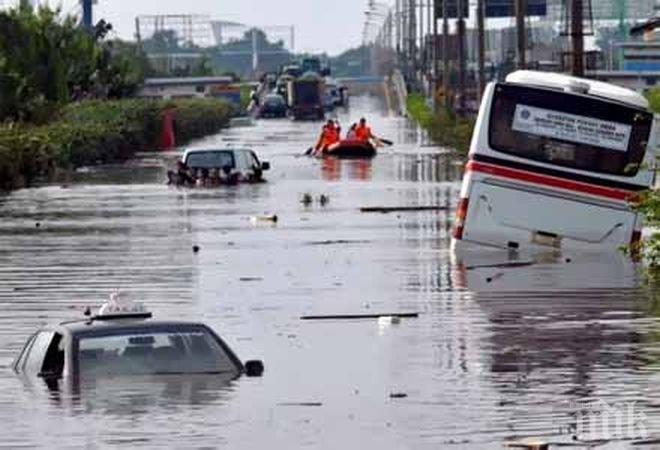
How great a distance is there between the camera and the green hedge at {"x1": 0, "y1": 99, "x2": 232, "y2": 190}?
55.9 meters

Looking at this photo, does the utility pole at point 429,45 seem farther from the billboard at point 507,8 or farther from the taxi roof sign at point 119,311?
the taxi roof sign at point 119,311

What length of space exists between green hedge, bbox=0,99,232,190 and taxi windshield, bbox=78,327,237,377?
35.0m

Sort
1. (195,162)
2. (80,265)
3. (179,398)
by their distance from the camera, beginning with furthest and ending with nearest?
(195,162), (80,265), (179,398)

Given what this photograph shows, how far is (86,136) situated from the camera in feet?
231

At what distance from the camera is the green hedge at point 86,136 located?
5591 centimetres

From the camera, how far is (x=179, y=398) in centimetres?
1714

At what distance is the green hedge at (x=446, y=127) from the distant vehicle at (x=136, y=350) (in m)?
44.1

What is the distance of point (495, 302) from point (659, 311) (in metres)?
2.13

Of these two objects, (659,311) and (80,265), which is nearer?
(659,311)

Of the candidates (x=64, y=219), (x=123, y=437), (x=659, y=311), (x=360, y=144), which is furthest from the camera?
(x=360, y=144)

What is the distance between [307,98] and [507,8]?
1891 cm

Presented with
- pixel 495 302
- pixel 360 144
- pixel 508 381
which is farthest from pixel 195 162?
pixel 508 381

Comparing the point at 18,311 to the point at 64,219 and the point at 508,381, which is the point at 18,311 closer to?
the point at 508,381

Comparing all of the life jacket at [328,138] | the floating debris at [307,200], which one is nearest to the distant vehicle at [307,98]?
the life jacket at [328,138]
